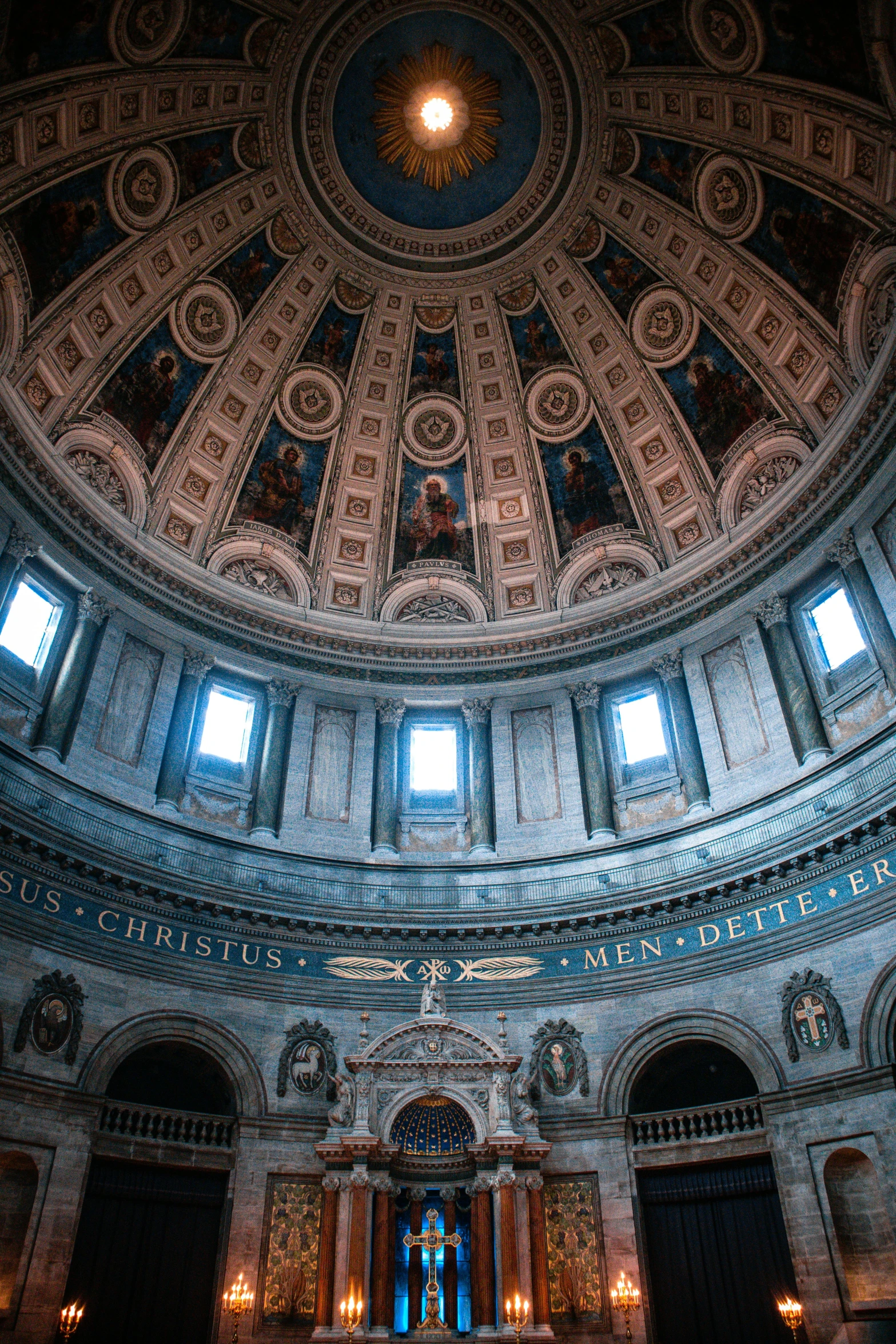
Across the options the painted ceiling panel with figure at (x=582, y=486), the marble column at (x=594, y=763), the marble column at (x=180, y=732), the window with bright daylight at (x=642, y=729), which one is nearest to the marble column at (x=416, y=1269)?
the marble column at (x=594, y=763)

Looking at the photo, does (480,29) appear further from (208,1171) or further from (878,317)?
(208,1171)

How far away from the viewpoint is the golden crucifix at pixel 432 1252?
18.7 metres

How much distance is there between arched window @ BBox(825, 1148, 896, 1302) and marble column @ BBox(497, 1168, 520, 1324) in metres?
5.84

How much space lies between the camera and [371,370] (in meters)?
32.1

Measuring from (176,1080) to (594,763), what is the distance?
41.8 feet

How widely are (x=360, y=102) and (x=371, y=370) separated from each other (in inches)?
300

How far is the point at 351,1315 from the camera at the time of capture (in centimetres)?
1764

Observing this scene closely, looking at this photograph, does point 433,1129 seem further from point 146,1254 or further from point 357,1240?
point 146,1254

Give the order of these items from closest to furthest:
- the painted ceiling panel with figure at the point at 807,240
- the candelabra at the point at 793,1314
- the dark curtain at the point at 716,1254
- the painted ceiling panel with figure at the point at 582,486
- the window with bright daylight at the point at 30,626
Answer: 1. the candelabra at the point at 793,1314
2. the dark curtain at the point at 716,1254
3. the window with bright daylight at the point at 30,626
4. the painted ceiling panel with figure at the point at 807,240
5. the painted ceiling panel with figure at the point at 582,486

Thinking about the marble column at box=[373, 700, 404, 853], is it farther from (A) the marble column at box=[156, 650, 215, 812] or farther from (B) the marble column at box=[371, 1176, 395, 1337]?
(B) the marble column at box=[371, 1176, 395, 1337]

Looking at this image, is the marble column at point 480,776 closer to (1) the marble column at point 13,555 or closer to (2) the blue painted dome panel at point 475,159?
(1) the marble column at point 13,555

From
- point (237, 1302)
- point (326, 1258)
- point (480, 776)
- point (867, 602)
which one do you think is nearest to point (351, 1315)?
point (326, 1258)

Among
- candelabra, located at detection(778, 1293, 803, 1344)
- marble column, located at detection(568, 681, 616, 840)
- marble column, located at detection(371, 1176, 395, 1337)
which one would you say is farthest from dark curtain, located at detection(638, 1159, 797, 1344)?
marble column, located at detection(568, 681, 616, 840)

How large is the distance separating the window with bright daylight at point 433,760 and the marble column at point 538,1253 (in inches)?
416
